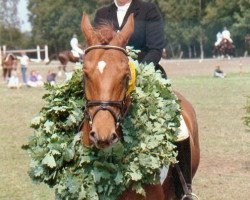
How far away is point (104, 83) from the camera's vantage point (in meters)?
4.55

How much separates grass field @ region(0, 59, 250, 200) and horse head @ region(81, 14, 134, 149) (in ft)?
15.3

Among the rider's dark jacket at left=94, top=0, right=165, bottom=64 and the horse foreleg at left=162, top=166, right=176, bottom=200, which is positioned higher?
the rider's dark jacket at left=94, top=0, right=165, bottom=64

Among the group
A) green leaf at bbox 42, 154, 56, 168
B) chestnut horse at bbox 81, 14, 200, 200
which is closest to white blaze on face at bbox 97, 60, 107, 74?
chestnut horse at bbox 81, 14, 200, 200

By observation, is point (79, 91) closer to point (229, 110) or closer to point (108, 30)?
point (108, 30)

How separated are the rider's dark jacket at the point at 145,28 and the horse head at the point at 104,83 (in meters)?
1.17

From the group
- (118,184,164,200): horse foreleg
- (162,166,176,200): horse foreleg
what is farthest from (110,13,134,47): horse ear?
(162,166,176,200): horse foreleg

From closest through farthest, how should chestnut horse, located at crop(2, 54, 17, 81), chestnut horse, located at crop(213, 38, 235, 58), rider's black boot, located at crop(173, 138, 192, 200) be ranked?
rider's black boot, located at crop(173, 138, 192, 200) < chestnut horse, located at crop(2, 54, 17, 81) < chestnut horse, located at crop(213, 38, 235, 58)

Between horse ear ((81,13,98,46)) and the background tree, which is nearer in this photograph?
horse ear ((81,13,98,46))

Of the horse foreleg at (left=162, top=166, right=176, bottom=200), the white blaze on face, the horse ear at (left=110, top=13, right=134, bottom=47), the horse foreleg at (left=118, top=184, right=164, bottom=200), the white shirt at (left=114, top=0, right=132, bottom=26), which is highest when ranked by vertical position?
the white shirt at (left=114, top=0, right=132, bottom=26)

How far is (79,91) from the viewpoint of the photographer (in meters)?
5.27

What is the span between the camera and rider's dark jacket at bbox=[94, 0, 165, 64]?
601 cm

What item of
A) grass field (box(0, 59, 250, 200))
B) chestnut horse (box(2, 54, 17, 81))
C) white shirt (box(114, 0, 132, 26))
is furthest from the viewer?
chestnut horse (box(2, 54, 17, 81))

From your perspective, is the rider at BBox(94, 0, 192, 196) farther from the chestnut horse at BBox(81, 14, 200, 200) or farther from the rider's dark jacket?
the chestnut horse at BBox(81, 14, 200, 200)

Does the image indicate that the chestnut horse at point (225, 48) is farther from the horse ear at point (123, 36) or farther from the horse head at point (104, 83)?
the horse head at point (104, 83)
